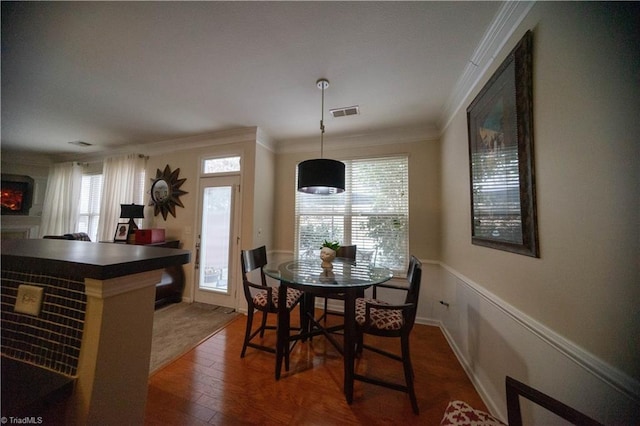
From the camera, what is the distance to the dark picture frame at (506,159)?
1.19m

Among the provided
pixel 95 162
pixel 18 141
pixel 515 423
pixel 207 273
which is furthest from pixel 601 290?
pixel 18 141

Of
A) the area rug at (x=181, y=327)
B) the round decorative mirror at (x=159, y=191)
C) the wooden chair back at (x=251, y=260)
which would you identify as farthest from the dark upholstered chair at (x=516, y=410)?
the round decorative mirror at (x=159, y=191)

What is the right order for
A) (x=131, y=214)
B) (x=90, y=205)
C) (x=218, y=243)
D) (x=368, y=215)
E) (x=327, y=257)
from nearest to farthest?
(x=327, y=257), (x=368, y=215), (x=218, y=243), (x=131, y=214), (x=90, y=205)

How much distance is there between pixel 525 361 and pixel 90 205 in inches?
266

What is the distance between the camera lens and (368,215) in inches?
125

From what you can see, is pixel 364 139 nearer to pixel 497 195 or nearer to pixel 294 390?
pixel 497 195

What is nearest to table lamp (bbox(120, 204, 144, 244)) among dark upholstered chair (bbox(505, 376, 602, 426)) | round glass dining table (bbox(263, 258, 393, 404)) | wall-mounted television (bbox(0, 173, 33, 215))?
round glass dining table (bbox(263, 258, 393, 404))

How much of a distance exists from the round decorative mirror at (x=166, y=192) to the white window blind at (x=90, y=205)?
1.60 m

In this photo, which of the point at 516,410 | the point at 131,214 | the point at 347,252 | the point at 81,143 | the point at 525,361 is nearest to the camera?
the point at 516,410

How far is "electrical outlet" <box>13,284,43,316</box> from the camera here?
655 mm

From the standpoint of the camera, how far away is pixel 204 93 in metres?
2.35

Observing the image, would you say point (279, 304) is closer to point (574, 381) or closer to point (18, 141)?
point (574, 381)

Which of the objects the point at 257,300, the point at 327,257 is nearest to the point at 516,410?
the point at 327,257

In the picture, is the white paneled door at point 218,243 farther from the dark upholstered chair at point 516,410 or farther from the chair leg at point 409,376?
the dark upholstered chair at point 516,410
